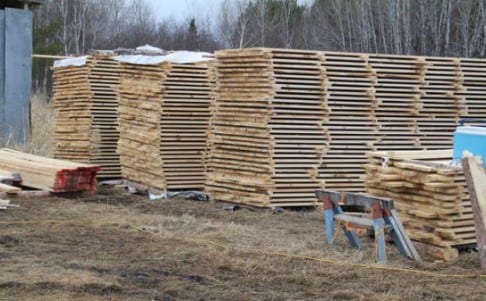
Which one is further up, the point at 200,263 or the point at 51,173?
the point at 51,173

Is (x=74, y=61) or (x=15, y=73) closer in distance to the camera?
(x=74, y=61)

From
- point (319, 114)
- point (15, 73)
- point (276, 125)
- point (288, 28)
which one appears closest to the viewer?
point (276, 125)

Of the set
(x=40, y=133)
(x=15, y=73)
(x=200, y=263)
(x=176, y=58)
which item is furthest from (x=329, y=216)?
(x=40, y=133)

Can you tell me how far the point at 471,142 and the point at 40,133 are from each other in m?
13.3

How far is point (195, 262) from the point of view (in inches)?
329

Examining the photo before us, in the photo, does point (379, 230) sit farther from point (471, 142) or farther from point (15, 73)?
point (15, 73)

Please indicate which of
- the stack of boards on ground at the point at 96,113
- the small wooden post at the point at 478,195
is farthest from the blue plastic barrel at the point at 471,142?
the stack of boards on ground at the point at 96,113

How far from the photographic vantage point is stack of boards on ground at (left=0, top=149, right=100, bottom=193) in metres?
13.3

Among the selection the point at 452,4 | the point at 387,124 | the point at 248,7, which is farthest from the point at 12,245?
the point at 248,7

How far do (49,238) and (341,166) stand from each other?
192 inches

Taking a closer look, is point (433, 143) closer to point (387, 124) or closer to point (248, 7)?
point (387, 124)

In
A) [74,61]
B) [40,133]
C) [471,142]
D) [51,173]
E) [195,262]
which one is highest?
[74,61]

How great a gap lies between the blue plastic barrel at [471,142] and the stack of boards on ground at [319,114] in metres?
3.59

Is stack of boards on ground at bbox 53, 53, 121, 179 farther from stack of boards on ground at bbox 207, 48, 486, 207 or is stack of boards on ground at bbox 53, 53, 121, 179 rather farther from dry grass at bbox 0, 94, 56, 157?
stack of boards on ground at bbox 207, 48, 486, 207
